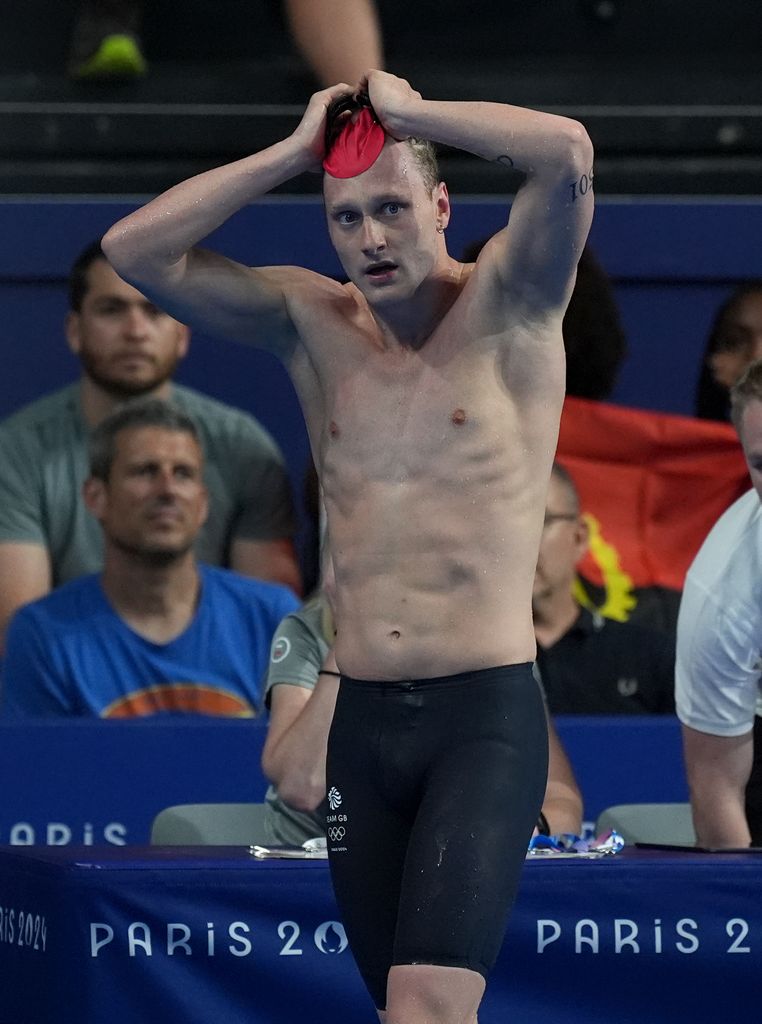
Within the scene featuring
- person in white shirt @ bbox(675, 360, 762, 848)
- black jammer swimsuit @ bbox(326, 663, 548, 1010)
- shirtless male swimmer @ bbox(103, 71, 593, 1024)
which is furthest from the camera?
person in white shirt @ bbox(675, 360, 762, 848)

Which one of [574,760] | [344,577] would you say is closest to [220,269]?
[344,577]

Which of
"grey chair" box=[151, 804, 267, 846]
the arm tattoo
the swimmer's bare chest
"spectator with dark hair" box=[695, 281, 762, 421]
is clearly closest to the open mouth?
the swimmer's bare chest

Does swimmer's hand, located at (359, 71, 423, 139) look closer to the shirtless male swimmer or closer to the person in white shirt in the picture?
the shirtless male swimmer

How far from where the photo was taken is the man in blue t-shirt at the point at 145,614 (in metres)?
4.41

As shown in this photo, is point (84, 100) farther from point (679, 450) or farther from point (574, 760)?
point (574, 760)

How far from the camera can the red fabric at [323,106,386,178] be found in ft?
8.70

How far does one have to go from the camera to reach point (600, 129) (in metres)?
6.32

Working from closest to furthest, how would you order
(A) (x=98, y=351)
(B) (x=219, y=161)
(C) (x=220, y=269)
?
(C) (x=220, y=269) < (A) (x=98, y=351) < (B) (x=219, y=161)

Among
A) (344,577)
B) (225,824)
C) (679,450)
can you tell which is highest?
(679,450)

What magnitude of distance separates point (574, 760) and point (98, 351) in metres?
1.81

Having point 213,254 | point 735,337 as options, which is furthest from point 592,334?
point 213,254

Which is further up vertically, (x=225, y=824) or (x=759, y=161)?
(x=759, y=161)

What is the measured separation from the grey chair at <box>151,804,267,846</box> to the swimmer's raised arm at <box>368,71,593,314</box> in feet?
4.85

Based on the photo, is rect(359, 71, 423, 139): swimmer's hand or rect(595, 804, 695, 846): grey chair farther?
rect(595, 804, 695, 846): grey chair
